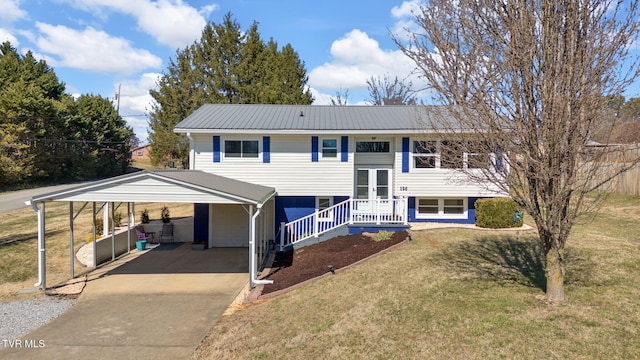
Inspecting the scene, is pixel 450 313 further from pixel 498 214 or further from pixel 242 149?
pixel 242 149

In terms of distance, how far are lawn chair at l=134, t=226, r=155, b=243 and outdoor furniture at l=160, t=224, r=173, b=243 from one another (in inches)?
19.4

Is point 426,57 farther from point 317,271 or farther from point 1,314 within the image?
point 1,314

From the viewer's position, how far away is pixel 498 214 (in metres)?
14.3

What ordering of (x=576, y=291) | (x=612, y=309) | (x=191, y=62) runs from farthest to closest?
(x=191, y=62) → (x=576, y=291) → (x=612, y=309)

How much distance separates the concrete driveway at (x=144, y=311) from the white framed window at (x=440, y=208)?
24.7ft

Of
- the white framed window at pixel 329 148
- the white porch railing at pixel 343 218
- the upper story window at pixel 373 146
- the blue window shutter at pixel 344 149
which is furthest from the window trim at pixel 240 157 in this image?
the upper story window at pixel 373 146

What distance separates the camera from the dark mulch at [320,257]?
988cm

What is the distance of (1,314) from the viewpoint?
8.35 meters

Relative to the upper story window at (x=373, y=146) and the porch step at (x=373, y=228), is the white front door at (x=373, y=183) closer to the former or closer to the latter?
the upper story window at (x=373, y=146)

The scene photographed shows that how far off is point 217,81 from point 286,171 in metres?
17.1

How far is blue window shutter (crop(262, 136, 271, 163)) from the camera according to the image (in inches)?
587

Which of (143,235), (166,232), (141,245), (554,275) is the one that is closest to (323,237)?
(166,232)

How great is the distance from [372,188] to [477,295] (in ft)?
29.1

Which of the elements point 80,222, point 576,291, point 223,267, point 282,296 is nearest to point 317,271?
point 282,296
